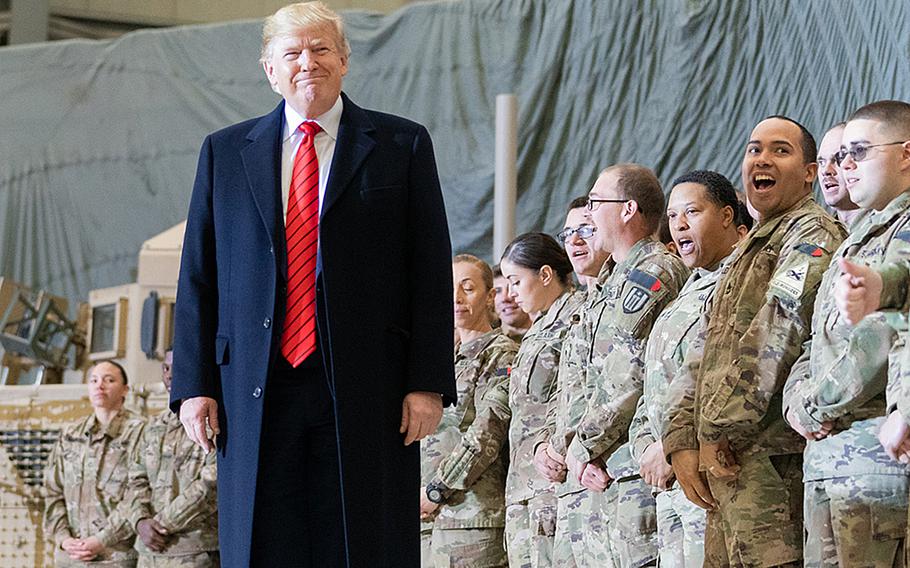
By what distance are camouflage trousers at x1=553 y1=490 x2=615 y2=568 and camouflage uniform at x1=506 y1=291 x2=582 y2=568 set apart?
0.28 metres

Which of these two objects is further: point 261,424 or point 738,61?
point 738,61

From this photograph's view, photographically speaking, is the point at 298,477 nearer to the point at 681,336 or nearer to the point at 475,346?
the point at 681,336

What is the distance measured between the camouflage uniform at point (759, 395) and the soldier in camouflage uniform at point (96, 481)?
13.6 ft

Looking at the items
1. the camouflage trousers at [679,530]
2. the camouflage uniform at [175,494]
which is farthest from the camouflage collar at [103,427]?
the camouflage trousers at [679,530]

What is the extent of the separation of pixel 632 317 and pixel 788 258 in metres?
0.72

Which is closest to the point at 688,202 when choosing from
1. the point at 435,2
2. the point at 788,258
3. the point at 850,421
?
the point at 788,258

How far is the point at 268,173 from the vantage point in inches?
105

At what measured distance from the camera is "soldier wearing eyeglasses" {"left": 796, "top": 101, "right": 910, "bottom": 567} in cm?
252

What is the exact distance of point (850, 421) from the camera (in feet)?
8.59

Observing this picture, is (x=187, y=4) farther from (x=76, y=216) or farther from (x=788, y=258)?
(x=788, y=258)

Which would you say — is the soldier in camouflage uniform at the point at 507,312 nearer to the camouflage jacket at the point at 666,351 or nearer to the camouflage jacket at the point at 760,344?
the camouflage jacket at the point at 666,351

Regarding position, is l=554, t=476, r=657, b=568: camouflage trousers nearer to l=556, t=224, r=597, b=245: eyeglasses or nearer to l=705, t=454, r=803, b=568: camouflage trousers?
l=705, t=454, r=803, b=568: camouflage trousers

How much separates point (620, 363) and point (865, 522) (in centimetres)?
118

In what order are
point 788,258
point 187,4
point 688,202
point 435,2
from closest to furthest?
point 788,258 → point 688,202 → point 435,2 → point 187,4
